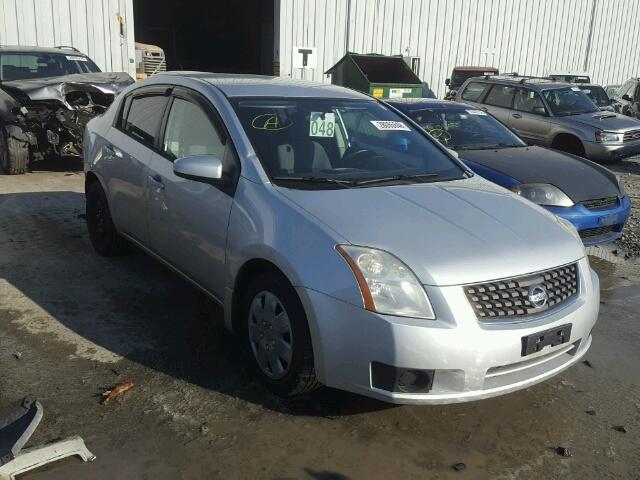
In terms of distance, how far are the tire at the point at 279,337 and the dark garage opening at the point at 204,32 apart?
2618 centimetres

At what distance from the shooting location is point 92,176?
5.29 metres

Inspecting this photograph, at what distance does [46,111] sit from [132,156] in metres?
5.05

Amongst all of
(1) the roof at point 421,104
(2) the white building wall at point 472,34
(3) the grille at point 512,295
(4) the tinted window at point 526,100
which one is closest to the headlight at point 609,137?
(4) the tinted window at point 526,100

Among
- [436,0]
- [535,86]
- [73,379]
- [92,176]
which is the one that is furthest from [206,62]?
[73,379]

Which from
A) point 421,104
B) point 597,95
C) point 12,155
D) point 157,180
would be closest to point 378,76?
point 597,95

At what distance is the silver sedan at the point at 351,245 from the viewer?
2.70 meters

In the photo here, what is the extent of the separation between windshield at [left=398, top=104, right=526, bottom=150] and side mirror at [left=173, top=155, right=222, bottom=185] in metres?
3.61

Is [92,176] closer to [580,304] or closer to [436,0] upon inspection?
[580,304]

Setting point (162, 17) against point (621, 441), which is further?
point (162, 17)

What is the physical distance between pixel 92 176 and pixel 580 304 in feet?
13.1

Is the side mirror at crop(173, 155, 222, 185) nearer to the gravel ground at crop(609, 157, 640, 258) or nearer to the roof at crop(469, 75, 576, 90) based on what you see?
the gravel ground at crop(609, 157, 640, 258)

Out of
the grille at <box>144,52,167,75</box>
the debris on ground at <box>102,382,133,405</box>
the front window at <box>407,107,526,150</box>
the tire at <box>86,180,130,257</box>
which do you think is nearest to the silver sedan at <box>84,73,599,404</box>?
the debris on ground at <box>102,382,133,405</box>

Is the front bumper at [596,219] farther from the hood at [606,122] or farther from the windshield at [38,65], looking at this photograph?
the windshield at [38,65]

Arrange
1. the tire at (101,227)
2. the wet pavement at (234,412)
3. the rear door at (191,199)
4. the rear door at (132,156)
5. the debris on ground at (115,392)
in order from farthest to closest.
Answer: the tire at (101,227) < the rear door at (132,156) < the rear door at (191,199) < the debris on ground at (115,392) < the wet pavement at (234,412)
